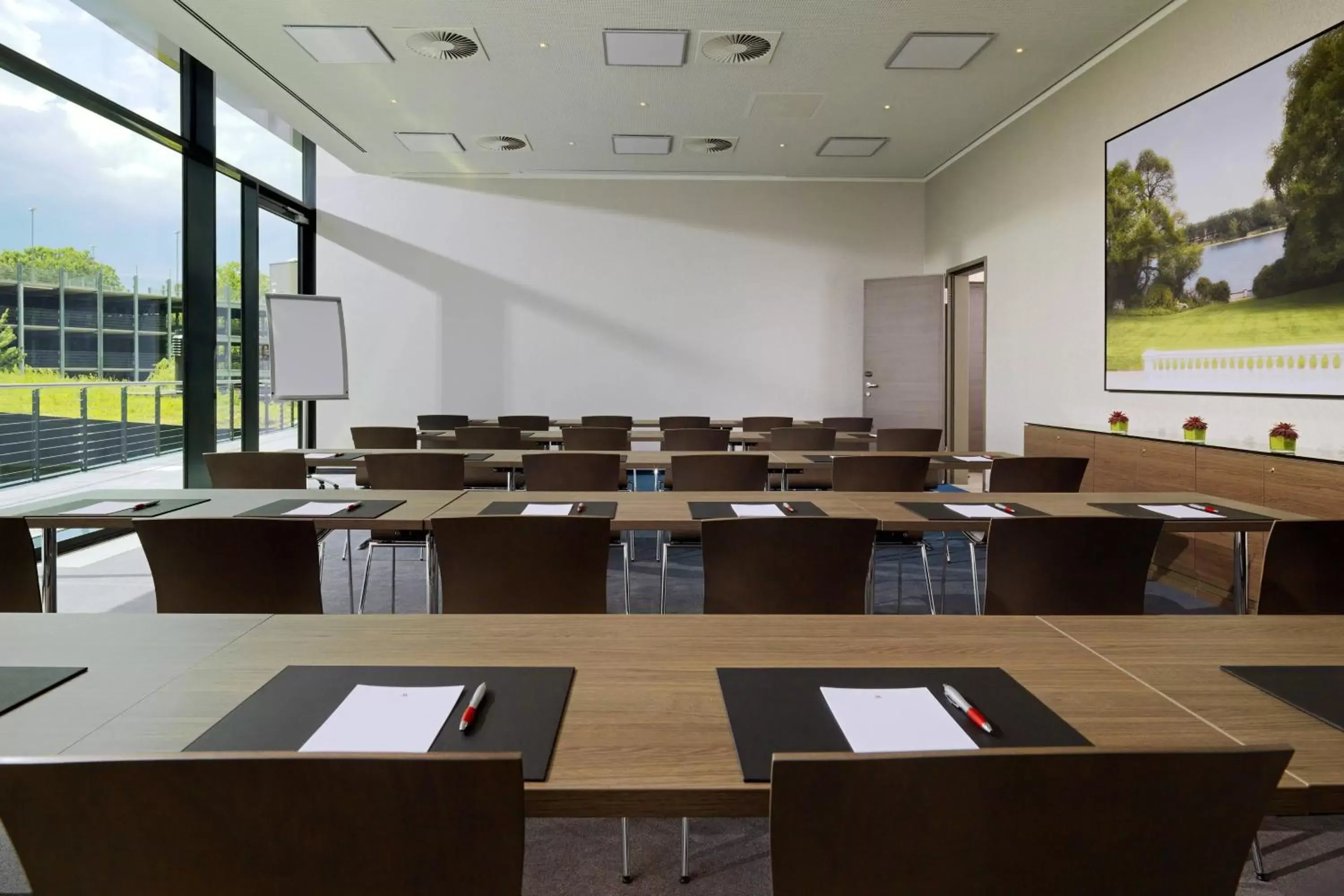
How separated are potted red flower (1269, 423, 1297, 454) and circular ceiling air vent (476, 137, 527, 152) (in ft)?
21.7

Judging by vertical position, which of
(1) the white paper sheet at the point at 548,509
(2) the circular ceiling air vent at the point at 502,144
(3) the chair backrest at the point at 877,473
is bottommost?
(1) the white paper sheet at the point at 548,509

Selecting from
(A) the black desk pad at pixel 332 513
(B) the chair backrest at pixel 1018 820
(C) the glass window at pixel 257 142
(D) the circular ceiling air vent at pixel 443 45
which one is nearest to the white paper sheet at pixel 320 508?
(A) the black desk pad at pixel 332 513

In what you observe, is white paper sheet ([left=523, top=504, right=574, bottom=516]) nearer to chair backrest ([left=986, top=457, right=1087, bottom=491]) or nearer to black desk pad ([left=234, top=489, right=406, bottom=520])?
black desk pad ([left=234, top=489, right=406, bottom=520])

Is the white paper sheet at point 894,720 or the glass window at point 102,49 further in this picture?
the glass window at point 102,49

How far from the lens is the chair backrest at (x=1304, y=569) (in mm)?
2135

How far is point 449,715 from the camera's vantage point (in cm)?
115

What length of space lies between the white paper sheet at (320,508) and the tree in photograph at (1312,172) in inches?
176

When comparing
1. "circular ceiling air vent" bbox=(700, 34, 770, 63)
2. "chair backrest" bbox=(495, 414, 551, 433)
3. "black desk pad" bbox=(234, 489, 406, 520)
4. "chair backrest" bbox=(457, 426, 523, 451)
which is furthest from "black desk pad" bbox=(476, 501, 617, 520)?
"chair backrest" bbox=(495, 414, 551, 433)

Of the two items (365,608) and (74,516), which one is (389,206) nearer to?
(365,608)

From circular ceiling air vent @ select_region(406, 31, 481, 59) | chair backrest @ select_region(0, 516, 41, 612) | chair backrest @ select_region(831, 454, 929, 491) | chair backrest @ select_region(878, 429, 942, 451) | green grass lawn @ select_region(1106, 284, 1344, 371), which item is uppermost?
circular ceiling air vent @ select_region(406, 31, 481, 59)

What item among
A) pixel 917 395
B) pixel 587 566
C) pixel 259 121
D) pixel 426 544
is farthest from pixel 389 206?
pixel 587 566

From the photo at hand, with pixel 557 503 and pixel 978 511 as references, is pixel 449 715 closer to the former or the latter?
pixel 557 503

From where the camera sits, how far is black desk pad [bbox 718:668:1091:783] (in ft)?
3.48

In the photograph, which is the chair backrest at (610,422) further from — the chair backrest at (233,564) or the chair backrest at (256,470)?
the chair backrest at (233,564)
